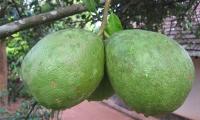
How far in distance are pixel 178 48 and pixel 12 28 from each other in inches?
28.5

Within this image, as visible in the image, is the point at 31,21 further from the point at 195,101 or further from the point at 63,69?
the point at 195,101

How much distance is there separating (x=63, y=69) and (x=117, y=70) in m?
0.18

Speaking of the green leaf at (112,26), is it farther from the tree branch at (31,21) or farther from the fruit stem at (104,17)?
the tree branch at (31,21)

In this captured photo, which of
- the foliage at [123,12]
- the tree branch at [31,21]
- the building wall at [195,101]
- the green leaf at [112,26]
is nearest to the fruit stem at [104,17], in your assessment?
the green leaf at [112,26]

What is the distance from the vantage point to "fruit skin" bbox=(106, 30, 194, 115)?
4.74 feet

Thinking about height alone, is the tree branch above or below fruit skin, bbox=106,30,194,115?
above

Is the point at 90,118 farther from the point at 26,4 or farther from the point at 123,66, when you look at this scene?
the point at 123,66

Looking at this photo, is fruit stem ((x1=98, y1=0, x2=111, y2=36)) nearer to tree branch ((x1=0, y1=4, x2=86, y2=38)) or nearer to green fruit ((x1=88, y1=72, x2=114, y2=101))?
green fruit ((x1=88, y1=72, x2=114, y2=101))

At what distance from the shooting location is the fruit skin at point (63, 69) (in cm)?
145

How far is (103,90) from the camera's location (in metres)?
1.64

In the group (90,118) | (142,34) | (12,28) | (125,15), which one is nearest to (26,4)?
(125,15)

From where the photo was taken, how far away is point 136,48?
1.49m

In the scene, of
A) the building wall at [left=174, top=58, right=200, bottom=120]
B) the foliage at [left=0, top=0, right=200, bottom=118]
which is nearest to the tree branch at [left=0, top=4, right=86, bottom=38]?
the foliage at [left=0, top=0, right=200, bottom=118]

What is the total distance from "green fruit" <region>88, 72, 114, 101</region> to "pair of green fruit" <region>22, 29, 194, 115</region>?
70 millimetres
